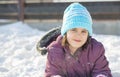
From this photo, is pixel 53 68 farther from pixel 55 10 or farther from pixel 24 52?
pixel 55 10

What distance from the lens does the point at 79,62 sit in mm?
3152

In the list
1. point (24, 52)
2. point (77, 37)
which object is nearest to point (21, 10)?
point (24, 52)

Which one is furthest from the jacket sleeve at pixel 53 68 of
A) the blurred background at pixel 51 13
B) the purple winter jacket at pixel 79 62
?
the blurred background at pixel 51 13

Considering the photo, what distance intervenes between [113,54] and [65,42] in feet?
4.53

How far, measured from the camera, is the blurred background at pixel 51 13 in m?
6.02

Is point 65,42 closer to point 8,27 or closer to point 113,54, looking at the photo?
point 113,54

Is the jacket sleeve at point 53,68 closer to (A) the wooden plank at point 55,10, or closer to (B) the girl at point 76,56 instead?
(B) the girl at point 76,56

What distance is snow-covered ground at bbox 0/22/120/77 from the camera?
3.93 metres

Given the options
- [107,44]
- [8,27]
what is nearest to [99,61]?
[107,44]

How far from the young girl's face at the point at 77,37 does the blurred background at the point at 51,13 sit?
2.96 metres

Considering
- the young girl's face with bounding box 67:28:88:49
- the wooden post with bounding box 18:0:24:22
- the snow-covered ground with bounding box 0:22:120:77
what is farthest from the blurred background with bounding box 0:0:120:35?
the young girl's face with bounding box 67:28:88:49

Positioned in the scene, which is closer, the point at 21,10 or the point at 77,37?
the point at 77,37

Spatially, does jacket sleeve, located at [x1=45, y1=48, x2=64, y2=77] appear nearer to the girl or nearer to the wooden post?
the girl

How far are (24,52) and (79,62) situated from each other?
66.4 inches
